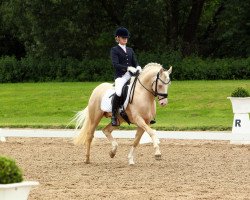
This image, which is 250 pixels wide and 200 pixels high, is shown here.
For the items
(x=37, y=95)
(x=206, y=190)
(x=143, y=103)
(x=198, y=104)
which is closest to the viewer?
(x=206, y=190)

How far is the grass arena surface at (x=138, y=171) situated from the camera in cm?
1092

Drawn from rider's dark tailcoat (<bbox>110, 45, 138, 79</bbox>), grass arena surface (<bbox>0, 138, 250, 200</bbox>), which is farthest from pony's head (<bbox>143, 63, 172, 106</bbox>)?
grass arena surface (<bbox>0, 138, 250, 200</bbox>)

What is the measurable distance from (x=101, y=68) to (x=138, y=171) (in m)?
26.2

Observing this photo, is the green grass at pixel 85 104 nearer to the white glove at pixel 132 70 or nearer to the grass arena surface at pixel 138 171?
the grass arena surface at pixel 138 171

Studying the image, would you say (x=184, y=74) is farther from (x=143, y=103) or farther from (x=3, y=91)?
(x=143, y=103)

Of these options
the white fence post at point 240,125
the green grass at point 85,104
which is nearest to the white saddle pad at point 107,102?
the white fence post at point 240,125

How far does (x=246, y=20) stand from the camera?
152ft

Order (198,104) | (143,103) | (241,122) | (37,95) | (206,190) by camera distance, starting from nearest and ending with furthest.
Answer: (206,190) → (143,103) → (241,122) → (198,104) → (37,95)

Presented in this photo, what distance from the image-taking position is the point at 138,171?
13.7 meters

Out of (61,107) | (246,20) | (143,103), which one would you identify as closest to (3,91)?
(61,107)

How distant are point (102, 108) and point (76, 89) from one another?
63.5 feet

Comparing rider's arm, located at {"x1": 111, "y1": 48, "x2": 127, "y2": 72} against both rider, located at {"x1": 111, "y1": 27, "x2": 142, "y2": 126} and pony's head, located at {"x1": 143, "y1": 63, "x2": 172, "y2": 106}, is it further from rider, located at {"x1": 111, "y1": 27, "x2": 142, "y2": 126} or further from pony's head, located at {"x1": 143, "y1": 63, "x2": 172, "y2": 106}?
pony's head, located at {"x1": 143, "y1": 63, "x2": 172, "y2": 106}

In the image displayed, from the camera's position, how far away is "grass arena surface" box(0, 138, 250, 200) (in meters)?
10.9

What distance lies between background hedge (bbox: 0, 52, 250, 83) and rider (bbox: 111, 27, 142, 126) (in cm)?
2203
